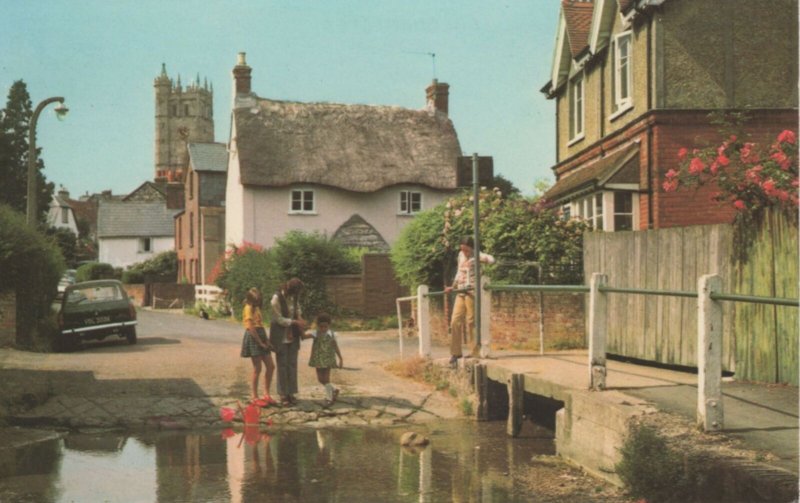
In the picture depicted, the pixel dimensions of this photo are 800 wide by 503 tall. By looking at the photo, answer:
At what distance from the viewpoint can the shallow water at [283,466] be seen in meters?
8.34

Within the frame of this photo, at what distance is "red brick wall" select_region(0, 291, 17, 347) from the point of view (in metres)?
19.5

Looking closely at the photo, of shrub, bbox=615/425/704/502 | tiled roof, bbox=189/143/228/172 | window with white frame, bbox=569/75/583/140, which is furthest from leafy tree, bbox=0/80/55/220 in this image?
shrub, bbox=615/425/704/502

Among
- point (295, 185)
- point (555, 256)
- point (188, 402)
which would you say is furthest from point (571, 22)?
point (295, 185)

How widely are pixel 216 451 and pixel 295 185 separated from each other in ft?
107

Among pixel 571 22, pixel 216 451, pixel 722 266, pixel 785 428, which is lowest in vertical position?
pixel 216 451

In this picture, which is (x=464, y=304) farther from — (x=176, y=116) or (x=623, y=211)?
(x=176, y=116)

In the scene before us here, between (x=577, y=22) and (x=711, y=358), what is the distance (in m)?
18.9

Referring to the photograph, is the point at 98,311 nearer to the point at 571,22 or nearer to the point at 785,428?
the point at 571,22

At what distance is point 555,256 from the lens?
1870 centimetres

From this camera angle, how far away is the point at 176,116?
166750 millimetres

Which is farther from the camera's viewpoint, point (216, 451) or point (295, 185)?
point (295, 185)

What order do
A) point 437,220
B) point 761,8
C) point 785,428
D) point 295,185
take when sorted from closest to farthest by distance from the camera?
point 785,428
point 761,8
point 437,220
point 295,185

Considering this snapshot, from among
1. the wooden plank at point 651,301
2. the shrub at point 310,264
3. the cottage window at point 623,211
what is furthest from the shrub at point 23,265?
the wooden plank at point 651,301

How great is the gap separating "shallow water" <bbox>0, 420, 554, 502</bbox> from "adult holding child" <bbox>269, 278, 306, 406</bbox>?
1221mm
